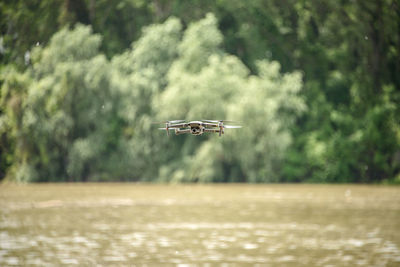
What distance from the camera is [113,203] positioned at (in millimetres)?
59375

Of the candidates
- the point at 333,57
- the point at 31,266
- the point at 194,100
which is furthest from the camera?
the point at 333,57

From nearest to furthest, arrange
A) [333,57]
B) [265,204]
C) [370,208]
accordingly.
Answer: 1. [370,208]
2. [265,204]
3. [333,57]

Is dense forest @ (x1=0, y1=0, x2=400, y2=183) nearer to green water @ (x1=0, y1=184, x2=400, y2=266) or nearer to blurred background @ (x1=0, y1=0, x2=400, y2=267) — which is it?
blurred background @ (x1=0, y1=0, x2=400, y2=267)

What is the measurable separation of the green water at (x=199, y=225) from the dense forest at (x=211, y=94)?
3517 mm

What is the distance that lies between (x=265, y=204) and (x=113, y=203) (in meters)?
10.2

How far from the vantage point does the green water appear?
35.3 meters

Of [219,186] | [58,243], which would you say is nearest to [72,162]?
[219,186]

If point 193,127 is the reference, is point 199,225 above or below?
below

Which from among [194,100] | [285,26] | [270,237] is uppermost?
[285,26]

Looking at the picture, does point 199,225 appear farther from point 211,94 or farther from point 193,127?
point 193,127

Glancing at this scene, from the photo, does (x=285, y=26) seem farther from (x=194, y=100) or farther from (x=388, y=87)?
(x=194, y=100)

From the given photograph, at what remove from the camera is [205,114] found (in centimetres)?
6962

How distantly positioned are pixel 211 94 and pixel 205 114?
2.27 meters

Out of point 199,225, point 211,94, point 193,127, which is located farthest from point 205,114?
point 193,127
